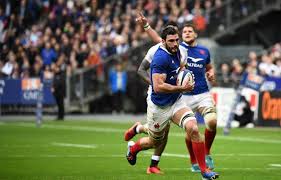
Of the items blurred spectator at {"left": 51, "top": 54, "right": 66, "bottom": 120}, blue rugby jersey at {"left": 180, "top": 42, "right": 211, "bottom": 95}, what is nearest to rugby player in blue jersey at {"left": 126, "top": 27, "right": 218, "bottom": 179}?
blue rugby jersey at {"left": 180, "top": 42, "right": 211, "bottom": 95}

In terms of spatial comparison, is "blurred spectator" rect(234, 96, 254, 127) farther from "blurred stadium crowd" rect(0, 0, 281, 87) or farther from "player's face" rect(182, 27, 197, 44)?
"player's face" rect(182, 27, 197, 44)

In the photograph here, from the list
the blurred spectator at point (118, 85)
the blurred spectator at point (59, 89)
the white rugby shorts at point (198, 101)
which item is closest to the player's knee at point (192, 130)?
the white rugby shorts at point (198, 101)

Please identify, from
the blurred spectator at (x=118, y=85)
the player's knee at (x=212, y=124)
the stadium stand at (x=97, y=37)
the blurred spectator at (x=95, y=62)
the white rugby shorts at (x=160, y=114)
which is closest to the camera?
the white rugby shorts at (x=160, y=114)

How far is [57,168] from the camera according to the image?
16500 millimetres

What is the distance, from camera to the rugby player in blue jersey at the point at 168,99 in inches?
579

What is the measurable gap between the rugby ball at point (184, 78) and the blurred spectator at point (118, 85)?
967 inches

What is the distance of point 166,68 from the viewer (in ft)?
49.3

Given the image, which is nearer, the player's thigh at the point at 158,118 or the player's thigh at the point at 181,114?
the player's thigh at the point at 181,114

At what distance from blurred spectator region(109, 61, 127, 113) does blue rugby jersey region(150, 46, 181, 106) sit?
24.2 metres

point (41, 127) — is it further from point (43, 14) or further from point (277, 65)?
point (43, 14)

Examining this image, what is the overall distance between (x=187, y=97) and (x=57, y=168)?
2755mm

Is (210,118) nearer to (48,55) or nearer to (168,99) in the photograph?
(168,99)

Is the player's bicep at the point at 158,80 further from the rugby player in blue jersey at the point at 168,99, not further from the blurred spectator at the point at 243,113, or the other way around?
the blurred spectator at the point at 243,113

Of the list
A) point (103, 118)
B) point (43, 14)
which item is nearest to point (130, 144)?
point (103, 118)
